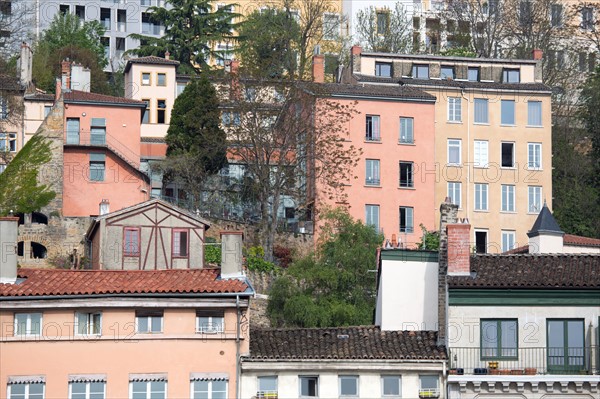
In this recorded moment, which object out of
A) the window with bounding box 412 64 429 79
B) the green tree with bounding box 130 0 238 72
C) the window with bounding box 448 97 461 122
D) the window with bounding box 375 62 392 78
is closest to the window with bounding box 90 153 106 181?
the window with bounding box 375 62 392 78

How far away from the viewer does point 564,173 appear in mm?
104938

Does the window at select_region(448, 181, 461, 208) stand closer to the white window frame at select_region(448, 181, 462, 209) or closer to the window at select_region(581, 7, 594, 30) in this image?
the white window frame at select_region(448, 181, 462, 209)

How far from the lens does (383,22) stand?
126 meters

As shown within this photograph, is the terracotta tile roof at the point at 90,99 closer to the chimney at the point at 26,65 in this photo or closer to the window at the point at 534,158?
the chimney at the point at 26,65

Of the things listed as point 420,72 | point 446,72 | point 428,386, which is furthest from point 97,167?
point 428,386

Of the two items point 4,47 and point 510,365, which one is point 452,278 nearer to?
point 510,365

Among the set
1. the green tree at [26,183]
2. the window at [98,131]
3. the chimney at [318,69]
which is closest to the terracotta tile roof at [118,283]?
the green tree at [26,183]

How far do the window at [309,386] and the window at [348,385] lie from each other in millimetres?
784

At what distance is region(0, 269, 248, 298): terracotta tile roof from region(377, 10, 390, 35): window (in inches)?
2668

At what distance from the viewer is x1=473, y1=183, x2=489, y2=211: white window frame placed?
9975 cm

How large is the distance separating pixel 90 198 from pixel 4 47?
28128mm

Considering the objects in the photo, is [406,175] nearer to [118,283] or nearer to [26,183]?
[26,183]

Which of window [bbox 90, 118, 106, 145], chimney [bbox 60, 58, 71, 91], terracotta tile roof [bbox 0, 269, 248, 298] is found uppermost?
chimney [bbox 60, 58, 71, 91]

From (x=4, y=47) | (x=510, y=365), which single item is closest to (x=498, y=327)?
(x=510, y=365)
